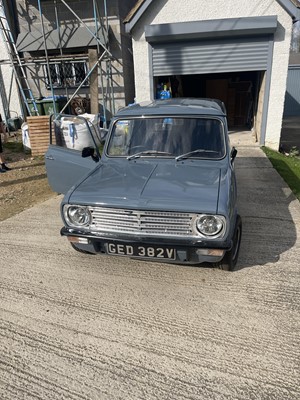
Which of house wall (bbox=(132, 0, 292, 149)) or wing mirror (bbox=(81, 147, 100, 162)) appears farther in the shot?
house wall (bbox=(132, 0, 292, 149))

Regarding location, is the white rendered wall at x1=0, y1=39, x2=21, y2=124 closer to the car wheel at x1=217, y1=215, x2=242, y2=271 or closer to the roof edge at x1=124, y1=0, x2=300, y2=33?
the roof edge at x1=124, y1=0, x2=300, y2=33

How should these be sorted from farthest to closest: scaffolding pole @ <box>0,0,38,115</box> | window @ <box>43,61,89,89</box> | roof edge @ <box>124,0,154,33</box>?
window @ <box>43,61,89,89</box> → scaffolding pole @ <box>0,0,38,115</box> → roof edge @ <box>124,0,154,33</box>

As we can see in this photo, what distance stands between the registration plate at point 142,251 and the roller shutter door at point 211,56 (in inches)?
298

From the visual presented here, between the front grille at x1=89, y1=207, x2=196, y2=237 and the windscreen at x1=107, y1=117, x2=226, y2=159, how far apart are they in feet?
3.62

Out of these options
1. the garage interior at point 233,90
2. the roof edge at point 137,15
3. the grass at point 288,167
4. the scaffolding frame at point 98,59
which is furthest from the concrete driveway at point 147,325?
the garage interior at point 233,90

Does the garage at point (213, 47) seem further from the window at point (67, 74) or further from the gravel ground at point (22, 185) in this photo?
the gravel ground at point (22, 185)

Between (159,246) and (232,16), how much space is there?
27.2ft

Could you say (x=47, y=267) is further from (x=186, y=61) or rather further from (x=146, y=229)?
(x=186, y=61)

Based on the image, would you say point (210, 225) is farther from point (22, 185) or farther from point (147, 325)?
point (22, 185)

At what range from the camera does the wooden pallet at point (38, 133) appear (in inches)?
336

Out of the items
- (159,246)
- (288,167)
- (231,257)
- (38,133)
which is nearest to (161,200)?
(159,246)

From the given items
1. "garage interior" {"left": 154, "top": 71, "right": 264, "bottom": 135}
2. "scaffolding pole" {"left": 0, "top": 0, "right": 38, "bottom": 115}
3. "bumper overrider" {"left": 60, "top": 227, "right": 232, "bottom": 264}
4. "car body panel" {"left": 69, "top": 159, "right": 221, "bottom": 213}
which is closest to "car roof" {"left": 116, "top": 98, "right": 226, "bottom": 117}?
"car body panel" {"left": 69, "top": 159, "right": 221, "bottom": 213}

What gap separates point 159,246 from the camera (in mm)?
2842

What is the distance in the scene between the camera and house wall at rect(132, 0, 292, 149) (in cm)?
834
